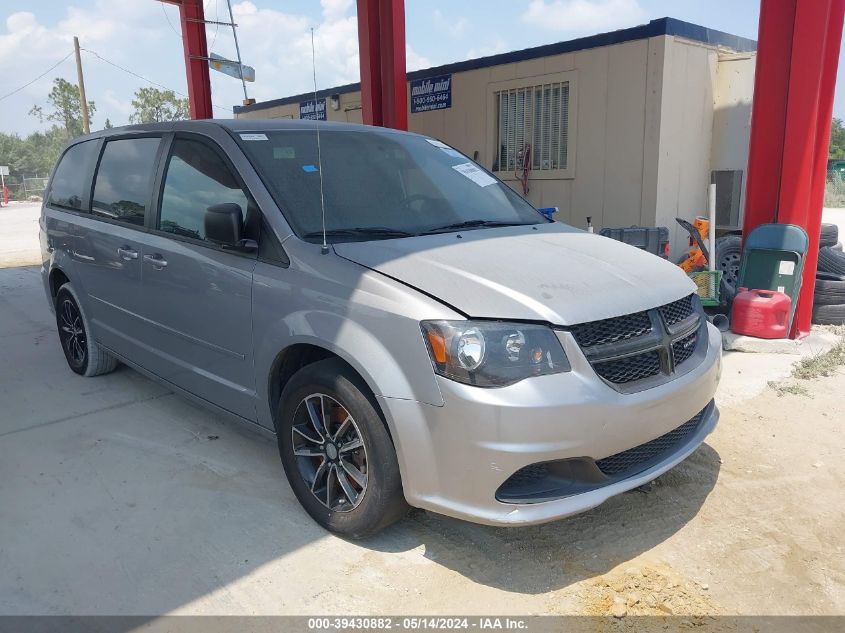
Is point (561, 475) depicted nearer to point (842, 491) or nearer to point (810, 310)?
point (842, 491)

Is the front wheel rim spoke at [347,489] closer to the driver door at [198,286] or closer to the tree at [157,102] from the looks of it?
the driver door at [198,286]

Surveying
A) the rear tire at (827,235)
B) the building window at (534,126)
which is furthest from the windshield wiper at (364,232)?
the building window at (534,126)

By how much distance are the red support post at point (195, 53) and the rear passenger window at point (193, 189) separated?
31.2 ft

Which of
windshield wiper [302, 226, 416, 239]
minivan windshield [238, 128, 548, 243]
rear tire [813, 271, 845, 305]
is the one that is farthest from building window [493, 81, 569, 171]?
windshield wiper [302, 226, 416, 239]

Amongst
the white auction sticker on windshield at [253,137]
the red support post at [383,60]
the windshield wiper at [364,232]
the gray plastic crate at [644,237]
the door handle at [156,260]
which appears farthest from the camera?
the red support post at [383,60]

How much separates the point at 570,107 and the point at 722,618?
7.35 meters

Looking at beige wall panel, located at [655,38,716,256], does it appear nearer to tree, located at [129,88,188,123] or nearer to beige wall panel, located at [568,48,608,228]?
beige wall panel, located at [568,48,608,228]

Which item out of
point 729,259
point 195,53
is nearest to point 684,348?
point 729,259

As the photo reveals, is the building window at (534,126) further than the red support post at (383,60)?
Yes

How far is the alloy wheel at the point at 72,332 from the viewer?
493 cm

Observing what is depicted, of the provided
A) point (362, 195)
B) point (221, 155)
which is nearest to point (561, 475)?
point (362, 195)

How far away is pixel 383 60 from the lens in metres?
8.43

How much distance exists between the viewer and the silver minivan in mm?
2359

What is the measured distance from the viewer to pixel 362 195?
329 cm
